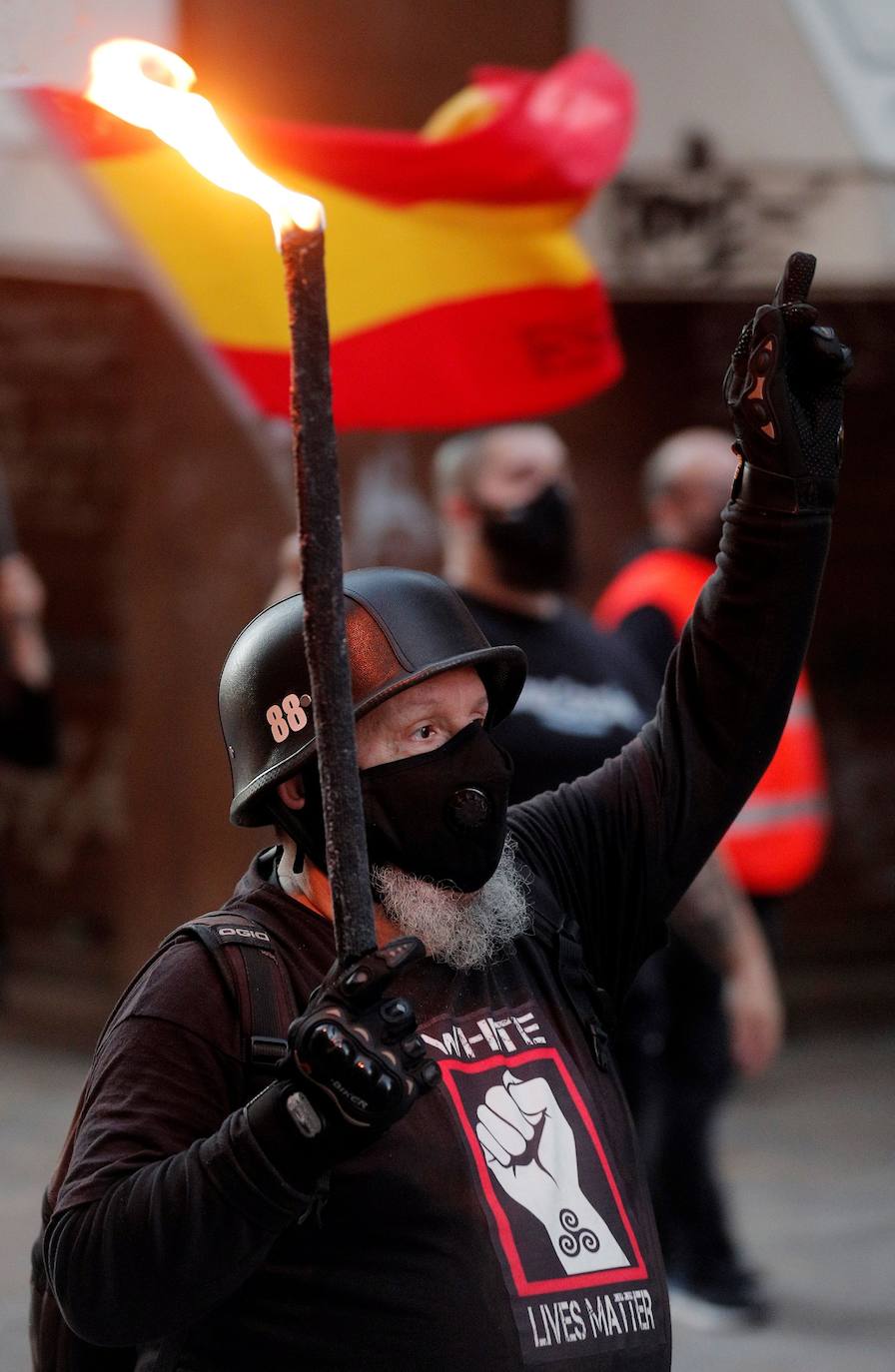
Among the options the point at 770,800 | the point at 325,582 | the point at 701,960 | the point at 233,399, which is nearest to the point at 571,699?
the point at 701,960

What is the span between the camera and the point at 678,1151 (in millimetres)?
4766

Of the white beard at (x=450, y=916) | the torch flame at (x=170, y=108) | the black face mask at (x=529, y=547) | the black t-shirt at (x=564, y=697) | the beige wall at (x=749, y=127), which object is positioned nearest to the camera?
the torch flame at (x=170, y=108)

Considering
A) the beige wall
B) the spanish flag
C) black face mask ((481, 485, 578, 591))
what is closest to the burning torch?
black face mask ((481, 485, 578, 591))

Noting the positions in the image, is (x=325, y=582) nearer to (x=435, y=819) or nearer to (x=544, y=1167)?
(x=435, y=819)

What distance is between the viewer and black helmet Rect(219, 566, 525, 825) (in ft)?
6.52

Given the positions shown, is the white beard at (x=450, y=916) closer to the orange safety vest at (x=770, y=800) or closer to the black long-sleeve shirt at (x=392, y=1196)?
the black long-sleeve shirt at (x=392, y=1196)

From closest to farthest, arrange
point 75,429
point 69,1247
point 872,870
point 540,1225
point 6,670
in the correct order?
point 69,1247
point 540,1225
point 6,670
point 75,429
point 872,870

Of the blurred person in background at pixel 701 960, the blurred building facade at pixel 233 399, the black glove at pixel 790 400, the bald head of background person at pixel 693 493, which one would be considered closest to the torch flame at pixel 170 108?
the black glove at pixel 790 400

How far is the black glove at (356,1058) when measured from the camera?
5.04 feet

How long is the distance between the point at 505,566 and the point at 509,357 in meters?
0.96

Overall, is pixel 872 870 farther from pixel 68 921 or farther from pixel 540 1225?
pixel 540 1225

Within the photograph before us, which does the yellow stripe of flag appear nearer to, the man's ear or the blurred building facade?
the blurred building facade

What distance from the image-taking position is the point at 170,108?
1671 mm

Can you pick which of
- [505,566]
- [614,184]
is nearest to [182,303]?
[505,566]
